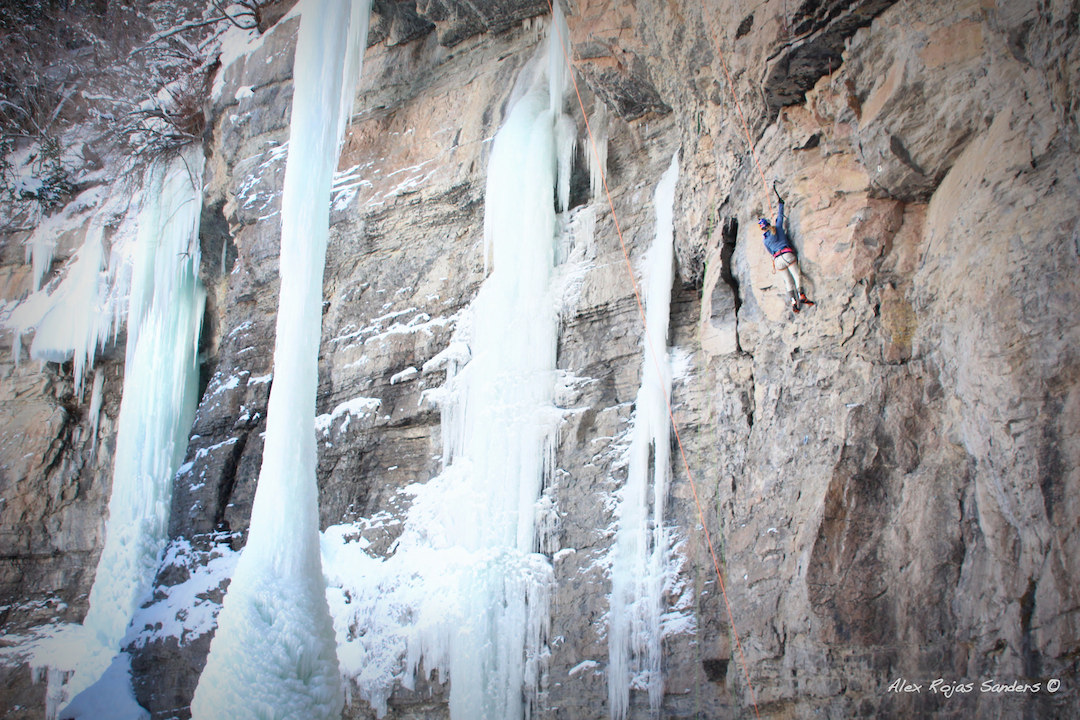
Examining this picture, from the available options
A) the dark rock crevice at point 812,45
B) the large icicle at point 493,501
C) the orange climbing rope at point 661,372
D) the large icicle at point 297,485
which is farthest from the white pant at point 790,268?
the large icicle at point 297,485

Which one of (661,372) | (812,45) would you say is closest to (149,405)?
(661,372)

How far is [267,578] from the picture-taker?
6.15 meters

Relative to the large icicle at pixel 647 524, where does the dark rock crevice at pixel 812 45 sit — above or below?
above

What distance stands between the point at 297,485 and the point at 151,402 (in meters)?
3.07

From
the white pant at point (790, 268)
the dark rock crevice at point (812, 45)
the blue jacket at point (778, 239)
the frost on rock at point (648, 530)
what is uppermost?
the dark rock crevice at point (812, 45)

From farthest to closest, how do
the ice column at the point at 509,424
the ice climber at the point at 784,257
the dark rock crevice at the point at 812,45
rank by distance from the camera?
the ice column at the point at 509,424
the ice climber at the point at 784,257
the dark rock crevice at the point at 812,45

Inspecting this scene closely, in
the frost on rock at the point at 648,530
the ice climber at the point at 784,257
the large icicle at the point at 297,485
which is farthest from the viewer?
the large icicle at the point at 297,485

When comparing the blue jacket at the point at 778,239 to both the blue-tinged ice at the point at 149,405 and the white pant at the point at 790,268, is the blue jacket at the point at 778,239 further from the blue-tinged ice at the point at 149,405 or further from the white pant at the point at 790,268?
the blue-tinged ice at the point at 149,405

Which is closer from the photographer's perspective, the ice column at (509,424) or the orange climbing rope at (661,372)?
the orange climbing rope at (661,372)

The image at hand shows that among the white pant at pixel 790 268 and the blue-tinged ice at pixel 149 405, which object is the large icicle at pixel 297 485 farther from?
the white pant at pixel 790 268

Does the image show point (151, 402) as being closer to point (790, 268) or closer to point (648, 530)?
point (648, 530)

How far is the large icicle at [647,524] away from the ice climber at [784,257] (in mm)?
1261

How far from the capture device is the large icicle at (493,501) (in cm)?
555

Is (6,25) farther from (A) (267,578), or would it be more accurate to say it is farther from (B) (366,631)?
(B) (366,631)
